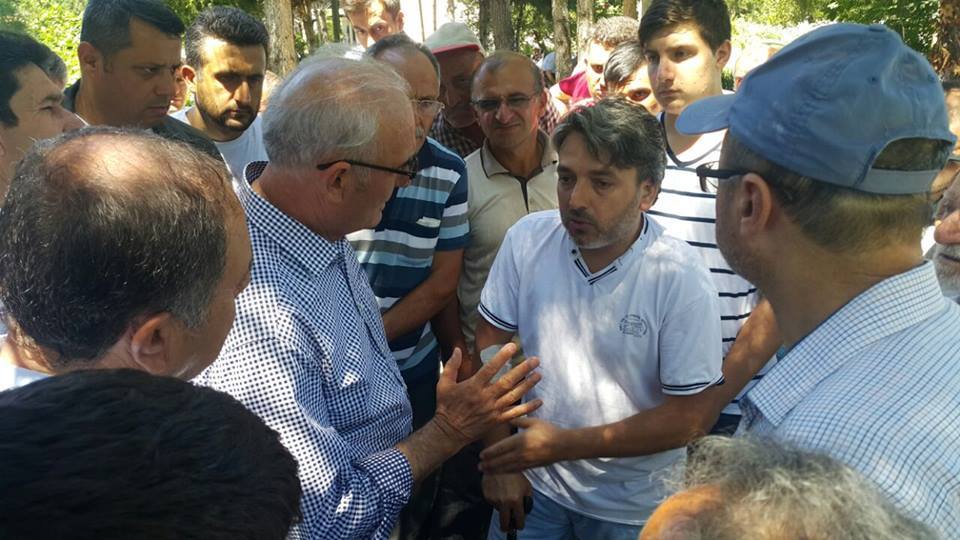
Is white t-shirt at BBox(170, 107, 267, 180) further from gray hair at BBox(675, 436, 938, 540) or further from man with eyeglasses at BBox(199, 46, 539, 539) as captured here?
gray hair at BBox(675, 436, 938, 540)

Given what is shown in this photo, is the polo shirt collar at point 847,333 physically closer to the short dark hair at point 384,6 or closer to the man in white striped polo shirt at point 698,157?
the man in white striped polo shirt at point 698,157

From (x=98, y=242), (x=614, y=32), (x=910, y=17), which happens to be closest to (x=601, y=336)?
(x=98, y=242)

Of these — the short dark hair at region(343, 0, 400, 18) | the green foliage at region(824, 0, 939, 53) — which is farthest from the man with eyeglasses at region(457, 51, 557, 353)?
the green foliage at region(824, 0, 939, 53)

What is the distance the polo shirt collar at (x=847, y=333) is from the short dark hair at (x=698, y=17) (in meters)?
2.41

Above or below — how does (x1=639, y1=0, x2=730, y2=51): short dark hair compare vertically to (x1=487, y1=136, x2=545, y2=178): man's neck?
above

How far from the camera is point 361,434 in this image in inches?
84.7

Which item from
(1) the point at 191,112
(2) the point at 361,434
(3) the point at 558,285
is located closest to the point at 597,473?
(3) the point at 558,285

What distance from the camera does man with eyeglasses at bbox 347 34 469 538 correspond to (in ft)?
10.6

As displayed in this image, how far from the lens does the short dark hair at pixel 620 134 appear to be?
271cm

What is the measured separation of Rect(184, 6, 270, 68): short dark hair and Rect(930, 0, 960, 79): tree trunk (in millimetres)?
11665

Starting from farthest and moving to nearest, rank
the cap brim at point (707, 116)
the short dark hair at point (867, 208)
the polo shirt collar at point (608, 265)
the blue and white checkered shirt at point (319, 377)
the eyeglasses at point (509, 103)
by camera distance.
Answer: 1. the eyeglasses at point (509, 103)
2. the polo shirt collar at point (608, 265)
3. the blue and white checkered shirt at point (319, 377)
4. the cap brim at point (707, 116)
5. the short dark hair at point (867, 208)

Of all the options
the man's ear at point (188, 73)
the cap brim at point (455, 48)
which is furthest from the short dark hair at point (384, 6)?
the man's ear at point (188, 73)

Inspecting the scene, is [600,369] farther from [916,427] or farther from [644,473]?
[916,427]

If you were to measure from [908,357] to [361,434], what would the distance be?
1.38 metres
